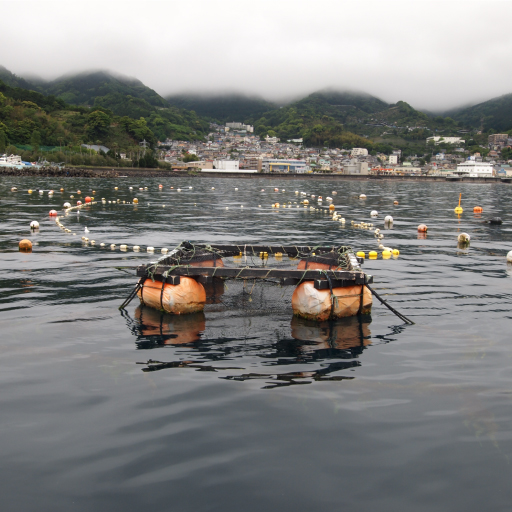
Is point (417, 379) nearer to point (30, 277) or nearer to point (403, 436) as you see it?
point (403, 436)

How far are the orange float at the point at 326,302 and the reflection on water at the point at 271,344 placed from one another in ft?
0.55

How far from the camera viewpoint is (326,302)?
10.4 m

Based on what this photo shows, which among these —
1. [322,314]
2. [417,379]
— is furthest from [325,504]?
[322,314]

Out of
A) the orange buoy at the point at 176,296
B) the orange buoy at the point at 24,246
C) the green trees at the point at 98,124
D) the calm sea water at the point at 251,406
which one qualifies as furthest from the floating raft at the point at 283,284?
the green trees at the point at 98,124

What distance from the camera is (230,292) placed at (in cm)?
1293

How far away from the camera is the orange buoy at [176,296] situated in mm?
10797

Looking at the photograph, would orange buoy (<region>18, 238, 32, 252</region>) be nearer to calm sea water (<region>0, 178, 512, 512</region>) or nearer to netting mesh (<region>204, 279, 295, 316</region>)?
calm sea water (<region>0, 178, 512, 512</region>)

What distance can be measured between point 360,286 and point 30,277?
31.3 feet

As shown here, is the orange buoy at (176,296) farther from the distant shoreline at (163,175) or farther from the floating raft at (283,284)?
the distant shoreline at (163,175)

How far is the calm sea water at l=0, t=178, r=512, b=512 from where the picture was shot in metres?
5.15

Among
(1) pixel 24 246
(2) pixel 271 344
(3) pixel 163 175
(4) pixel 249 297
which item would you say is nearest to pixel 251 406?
(2) pixel 271 344

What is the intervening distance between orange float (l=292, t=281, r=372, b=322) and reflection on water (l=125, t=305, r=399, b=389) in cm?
17

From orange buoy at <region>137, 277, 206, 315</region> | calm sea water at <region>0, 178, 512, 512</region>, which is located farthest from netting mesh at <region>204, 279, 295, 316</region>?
orange buoy at <region>137, 277, 206, 315</region>

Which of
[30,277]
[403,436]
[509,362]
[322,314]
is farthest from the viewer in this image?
[30,277]
